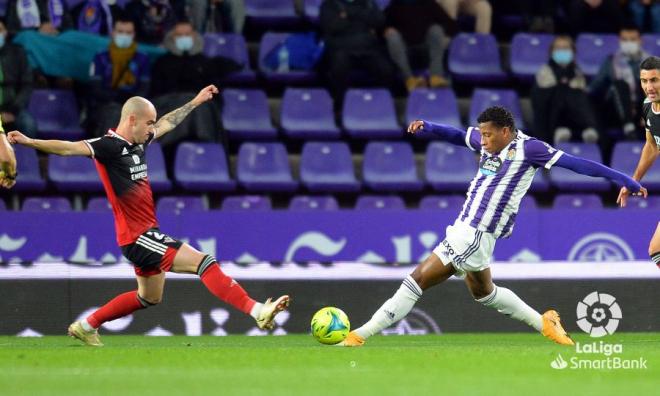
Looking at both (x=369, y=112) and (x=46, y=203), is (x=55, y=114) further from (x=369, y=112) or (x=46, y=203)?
(x=369, y=112)

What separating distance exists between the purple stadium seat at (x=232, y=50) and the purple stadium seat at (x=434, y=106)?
1966 mm

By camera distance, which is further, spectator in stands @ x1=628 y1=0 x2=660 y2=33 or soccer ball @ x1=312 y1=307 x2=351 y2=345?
spectator in stands @ x1=628 y1=0 x2=660 y2=33

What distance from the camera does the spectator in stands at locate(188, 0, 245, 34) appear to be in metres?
17.0

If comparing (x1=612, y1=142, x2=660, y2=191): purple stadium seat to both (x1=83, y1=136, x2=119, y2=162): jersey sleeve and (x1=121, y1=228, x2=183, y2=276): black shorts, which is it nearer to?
(x1=121, y1=228, x2=183, y2=276): black shorts

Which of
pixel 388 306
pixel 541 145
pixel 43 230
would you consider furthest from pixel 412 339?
pixel 43 230

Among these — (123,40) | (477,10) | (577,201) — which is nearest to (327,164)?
(123,40)

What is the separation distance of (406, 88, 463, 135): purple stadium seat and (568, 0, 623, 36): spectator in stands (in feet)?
7.37

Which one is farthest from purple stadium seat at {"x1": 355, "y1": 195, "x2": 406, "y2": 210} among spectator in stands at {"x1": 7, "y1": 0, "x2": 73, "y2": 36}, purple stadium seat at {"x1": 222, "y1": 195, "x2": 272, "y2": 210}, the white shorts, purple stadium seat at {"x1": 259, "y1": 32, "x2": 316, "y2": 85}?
the white shorts

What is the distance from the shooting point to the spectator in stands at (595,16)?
58.0 ft

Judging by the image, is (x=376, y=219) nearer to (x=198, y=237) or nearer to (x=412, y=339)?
(x=198, y=237)

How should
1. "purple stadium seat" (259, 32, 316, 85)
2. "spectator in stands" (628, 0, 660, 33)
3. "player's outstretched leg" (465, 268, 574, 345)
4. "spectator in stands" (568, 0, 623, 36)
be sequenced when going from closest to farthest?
1. "player's outstretched leg" (465, 268, 574, 345)
2. "purple stadium seat" (259, 32, 316, 85)
3. "spectator in stands" (568, 0, 623, 36)
4. "spectator in stands" (628, 0, 660, 33)

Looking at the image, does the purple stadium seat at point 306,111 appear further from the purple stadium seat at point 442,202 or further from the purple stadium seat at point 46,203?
the purple stadium seat at point 46,203

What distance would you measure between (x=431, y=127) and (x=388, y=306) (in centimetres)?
129

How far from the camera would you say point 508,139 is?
9.61 metres
